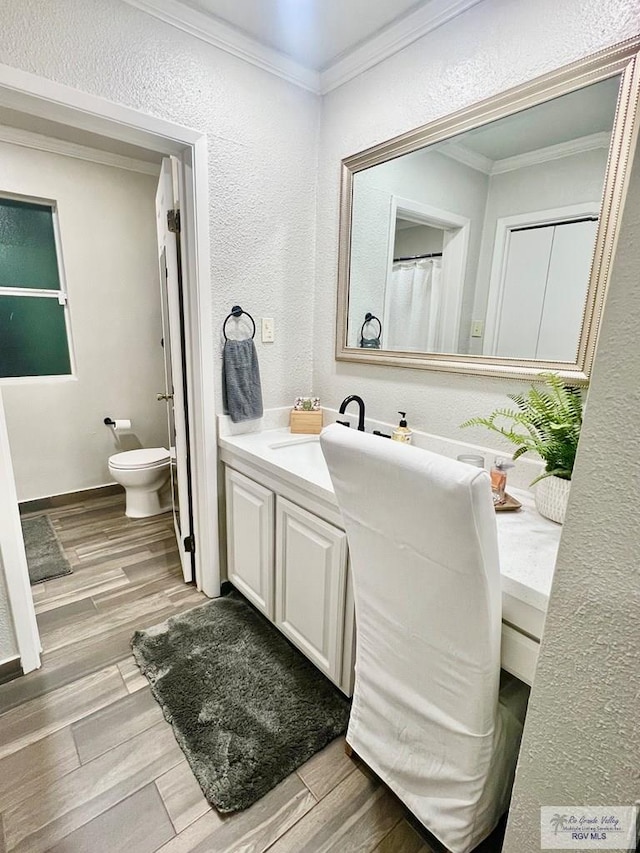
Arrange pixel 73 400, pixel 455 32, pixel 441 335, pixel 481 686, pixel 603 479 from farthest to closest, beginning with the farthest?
pixel 73 400 → pixel 441 335 → pixel 455 32 → pixel 481 686 → pixel 603 479

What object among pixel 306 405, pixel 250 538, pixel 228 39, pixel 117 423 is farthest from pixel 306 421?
pixel 117 423

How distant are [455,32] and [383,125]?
37 cm

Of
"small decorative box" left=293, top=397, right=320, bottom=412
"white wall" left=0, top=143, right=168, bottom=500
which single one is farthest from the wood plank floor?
"white wall" left=0, top=143, right=168, bottom=500

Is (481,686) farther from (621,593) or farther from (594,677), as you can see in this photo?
(621,593)

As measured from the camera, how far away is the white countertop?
2.86ft

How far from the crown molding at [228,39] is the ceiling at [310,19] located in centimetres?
2

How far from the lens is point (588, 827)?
1.90 feet

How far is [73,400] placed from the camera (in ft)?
9.77

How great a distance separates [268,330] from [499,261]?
41.6 inches

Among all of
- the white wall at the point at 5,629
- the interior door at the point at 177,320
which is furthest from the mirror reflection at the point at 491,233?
the white wall at the point at 5,629

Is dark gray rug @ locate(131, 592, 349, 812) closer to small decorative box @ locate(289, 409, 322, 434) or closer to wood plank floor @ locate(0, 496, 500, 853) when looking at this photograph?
wood plank floor @ locate(0, 496, 500, 853)

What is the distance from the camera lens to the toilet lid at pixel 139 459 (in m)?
2.79

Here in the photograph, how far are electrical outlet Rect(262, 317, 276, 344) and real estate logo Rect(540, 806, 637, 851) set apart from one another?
1.81 meters

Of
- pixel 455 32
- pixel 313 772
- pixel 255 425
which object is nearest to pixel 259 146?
pixel 455 32
